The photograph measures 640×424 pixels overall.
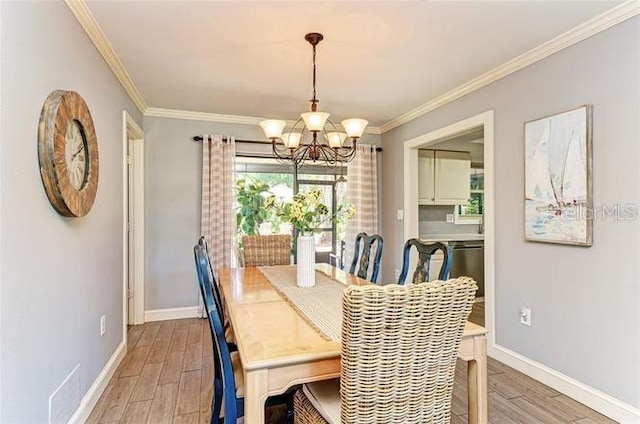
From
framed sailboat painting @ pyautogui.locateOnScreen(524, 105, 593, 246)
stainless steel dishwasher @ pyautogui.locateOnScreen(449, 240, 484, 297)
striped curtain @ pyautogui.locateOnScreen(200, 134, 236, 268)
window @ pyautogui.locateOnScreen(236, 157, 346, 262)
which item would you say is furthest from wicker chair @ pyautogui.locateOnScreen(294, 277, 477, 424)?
stainless steel dishwasher @ pyautogui.locateOnScreen(449, 240, 484, 297)

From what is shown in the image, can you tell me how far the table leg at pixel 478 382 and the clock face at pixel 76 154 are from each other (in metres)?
2.10

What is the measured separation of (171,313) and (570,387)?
3.73 metres

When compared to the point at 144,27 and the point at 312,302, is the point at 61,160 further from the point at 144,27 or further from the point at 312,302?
the point at 312,302

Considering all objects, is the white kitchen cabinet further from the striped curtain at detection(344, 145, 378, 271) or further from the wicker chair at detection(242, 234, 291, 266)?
the wicker chair at detection(242, 234, 291, 266)

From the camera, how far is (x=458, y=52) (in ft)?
8.48

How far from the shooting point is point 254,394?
125 centimetres

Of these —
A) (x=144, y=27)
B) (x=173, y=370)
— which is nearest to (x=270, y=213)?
(x=173, y=370)

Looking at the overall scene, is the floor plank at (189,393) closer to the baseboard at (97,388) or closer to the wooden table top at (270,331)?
the baseboard at (97,388)

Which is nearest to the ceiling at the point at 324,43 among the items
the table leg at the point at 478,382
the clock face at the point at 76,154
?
the clock face at the point at 76,154

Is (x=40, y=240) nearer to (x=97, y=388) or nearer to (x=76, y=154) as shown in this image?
(x=76, y=154)

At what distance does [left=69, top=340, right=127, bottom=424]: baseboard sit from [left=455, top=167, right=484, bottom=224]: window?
4.40 m

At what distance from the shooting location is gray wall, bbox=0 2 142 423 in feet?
4.44

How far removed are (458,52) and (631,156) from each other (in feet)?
4.11

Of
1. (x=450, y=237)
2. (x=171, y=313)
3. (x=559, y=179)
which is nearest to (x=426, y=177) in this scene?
(x=450, y=237)
